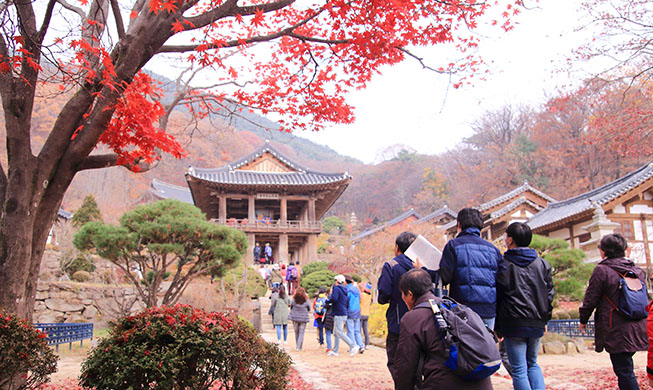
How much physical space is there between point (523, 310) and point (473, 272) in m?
0.48

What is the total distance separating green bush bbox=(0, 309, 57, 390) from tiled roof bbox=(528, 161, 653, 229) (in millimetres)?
16804

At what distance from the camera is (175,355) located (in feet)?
10.3

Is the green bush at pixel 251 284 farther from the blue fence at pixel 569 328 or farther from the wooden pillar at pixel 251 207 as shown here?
the blue fence at pixel 569 328

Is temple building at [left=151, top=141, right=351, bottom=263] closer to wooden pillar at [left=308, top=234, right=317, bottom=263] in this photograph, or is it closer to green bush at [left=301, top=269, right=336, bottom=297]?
wooden pillar at [left=308, top=234, right=317, bottom=263]

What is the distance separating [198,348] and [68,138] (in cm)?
265

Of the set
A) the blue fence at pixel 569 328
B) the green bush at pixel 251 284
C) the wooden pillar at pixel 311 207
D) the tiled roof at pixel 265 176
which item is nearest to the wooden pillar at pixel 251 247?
the tiled roof at pixel 265 176

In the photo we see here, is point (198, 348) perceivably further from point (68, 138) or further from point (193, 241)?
point (193, 241)

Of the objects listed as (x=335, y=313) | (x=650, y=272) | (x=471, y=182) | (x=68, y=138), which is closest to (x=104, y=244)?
(x=335, y=313)

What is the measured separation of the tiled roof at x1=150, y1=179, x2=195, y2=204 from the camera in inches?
1474

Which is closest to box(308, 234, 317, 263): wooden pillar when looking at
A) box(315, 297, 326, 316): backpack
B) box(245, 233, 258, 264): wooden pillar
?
box(245, 233, 258, 264): wooden pillar

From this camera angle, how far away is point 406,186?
54500mm

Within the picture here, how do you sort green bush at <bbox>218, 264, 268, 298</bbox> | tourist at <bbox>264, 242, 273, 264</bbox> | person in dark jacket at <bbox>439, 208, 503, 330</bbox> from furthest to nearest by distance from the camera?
tourist at <bbox>264, 242, 273, 264</bbox> → green bush at <bbox>218, 264, 268, 298</bbox> → person in dark jacket at <bbox>439, 208, 503, 330</bbox>

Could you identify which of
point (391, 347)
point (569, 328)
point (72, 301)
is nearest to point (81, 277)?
point (72, 301)

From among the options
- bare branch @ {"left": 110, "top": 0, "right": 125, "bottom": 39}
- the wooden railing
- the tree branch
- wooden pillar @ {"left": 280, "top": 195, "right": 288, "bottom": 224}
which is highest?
wooden pillar @ {"left": 280, "top": 195, "right": 288, "bottom": 224}
